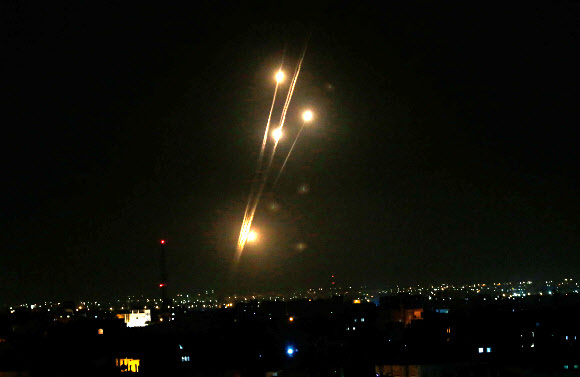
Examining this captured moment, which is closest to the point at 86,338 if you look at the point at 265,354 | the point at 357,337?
the point at 265,354

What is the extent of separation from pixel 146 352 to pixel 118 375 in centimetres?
182

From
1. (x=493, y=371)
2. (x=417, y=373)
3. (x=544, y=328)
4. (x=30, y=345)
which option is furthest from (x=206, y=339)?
(x=544, y=328)

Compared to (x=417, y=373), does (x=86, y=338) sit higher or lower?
higher

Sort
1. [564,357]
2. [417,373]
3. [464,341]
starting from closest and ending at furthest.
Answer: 1. [417,373]
2. [564,357]
3. [464,341]

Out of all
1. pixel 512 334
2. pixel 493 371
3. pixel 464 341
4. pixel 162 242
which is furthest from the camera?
pixel 162 242

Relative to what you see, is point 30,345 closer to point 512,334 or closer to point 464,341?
point 464,341

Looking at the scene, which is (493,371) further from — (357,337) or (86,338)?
(86,338)

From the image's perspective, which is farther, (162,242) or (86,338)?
(162,242)

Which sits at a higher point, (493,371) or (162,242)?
(162,242)

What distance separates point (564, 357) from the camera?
36.4 feet

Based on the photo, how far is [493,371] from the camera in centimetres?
938

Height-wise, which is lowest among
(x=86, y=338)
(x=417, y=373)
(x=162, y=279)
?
(x=417, y=373)

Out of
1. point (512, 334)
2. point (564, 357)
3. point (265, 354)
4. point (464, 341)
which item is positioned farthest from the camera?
point (512, 334)

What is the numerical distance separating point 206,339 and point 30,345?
3.31 metres
